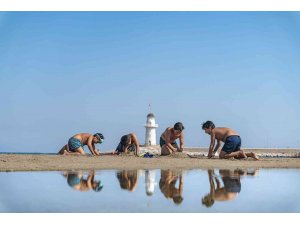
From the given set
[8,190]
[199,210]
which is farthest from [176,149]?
[199,210]

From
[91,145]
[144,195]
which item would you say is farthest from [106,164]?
[144,195]

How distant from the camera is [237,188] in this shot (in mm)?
6129

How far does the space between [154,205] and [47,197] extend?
1403mm

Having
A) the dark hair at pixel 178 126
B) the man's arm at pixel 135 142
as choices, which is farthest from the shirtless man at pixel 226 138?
the man's arm at pixel 135 142

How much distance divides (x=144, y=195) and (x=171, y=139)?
9.54 m

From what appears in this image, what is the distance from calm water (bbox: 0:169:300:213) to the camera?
465 centimetres

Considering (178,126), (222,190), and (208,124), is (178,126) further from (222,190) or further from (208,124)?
(222,190)

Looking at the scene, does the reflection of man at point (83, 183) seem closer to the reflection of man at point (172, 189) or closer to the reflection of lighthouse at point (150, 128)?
the reflection of man at point (172, 189)

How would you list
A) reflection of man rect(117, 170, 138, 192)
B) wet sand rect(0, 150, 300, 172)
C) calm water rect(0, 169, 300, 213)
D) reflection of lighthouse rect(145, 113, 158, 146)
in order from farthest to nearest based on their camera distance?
reflection of lighthouse rect(145, 113, 158, 146) < wet sand rect(0, 150, 300, 172) < reflection of man rect(117, 170, 138, 192) < calm water rect(0, 169, 300, 213)

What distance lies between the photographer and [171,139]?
14875 millimetres

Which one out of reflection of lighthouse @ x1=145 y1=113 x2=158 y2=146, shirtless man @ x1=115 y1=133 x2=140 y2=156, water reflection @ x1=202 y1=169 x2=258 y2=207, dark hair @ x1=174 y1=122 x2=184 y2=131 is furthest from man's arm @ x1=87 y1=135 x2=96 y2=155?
reflection of lighthouse @ x1=145 y1=113 x2=158 y2=146

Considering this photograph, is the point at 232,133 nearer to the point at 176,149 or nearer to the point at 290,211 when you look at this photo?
the point at 176,149

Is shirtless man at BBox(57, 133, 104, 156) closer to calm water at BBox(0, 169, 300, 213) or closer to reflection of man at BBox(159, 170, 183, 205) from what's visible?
calm water at BBox(0, 169, 300, 213)

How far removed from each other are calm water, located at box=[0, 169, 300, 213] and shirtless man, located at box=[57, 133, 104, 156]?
720 centimetres
